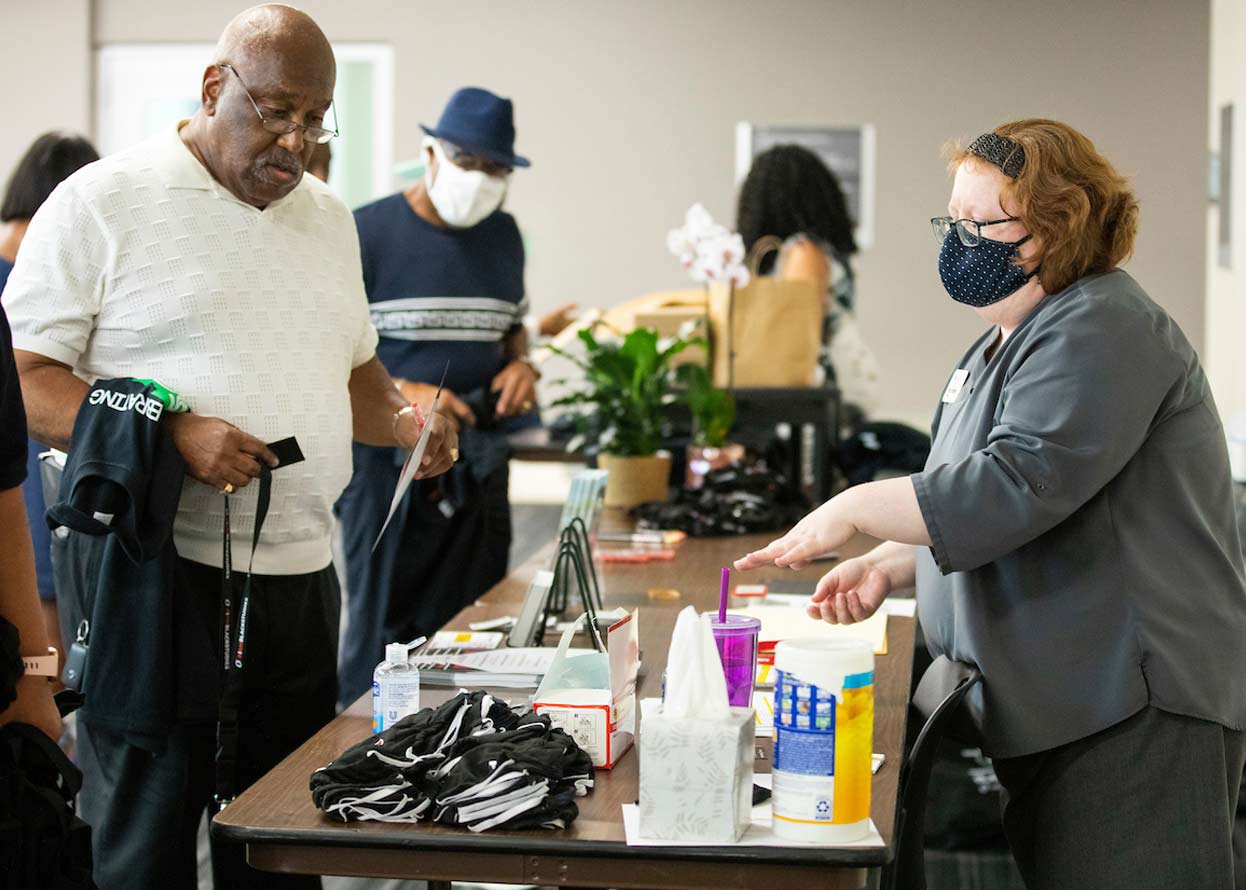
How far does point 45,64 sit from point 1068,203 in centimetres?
827

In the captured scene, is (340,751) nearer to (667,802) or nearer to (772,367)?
(667,802)

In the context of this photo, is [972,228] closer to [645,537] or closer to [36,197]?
[645,537]

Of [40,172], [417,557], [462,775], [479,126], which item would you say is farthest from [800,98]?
[462,775]

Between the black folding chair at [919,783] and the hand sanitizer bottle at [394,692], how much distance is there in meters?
0.60

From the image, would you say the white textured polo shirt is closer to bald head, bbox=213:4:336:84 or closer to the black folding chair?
bald head, bbox=213:4:336:84

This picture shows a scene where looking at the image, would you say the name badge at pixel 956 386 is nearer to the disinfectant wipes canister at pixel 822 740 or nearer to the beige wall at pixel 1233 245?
the disinfectant wipes canister at pixel 822 740

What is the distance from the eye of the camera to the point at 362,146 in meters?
8.51

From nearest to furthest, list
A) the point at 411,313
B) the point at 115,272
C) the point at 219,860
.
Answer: the point at 115,272, the point at 219,860, the point at 411,313

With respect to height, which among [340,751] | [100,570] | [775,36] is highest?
[775,36]

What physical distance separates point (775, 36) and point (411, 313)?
540 cm

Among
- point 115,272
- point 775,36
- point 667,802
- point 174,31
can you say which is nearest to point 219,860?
point 115,272

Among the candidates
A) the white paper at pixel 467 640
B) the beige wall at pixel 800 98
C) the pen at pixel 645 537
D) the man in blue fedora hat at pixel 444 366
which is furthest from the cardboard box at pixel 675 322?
the beige wall at pixel 800 98

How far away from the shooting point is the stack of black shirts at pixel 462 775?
140cm

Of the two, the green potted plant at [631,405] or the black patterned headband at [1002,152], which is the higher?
the black patterned headband at [1002,152]
